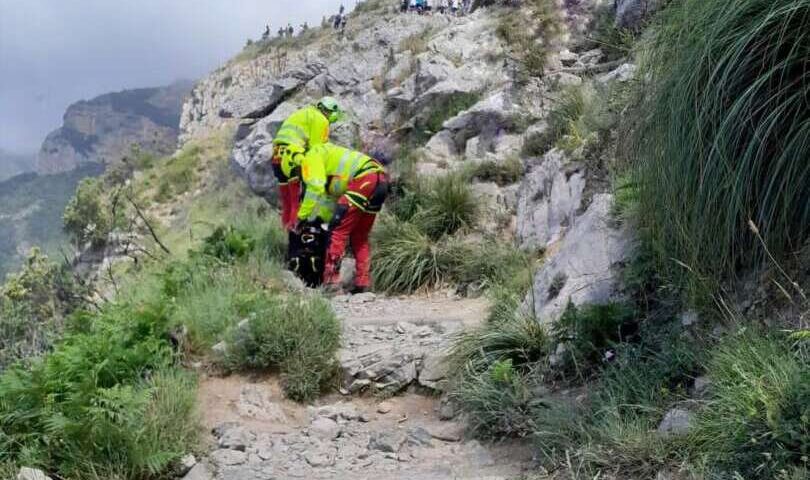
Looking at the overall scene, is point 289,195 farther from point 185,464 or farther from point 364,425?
point 185,464

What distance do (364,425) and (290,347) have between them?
80 centimetres

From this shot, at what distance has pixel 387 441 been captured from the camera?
4.04 meters

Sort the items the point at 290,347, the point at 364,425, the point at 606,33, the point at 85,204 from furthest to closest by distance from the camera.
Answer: the point at 85,204 → the point at 606,33 → the point at 290,347 → the point at 364,425

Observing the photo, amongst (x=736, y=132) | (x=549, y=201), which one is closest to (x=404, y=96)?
(x=549, y=201)

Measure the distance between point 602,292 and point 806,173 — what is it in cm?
151

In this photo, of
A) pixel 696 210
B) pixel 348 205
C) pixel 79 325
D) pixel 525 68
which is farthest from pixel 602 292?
pixel 525 68

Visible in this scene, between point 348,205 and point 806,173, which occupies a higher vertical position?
point 806,173

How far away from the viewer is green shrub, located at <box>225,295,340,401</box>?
15.6 ft

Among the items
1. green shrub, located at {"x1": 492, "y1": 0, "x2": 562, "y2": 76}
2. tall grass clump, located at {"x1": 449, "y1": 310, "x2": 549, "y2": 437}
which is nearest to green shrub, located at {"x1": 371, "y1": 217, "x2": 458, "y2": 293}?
tall grass clump, located at {"x1": 449, "y1": 310, "x2": 549, "y2": 437}

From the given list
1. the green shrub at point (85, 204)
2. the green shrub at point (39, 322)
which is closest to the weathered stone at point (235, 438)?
the green shrub at point (39, 322)

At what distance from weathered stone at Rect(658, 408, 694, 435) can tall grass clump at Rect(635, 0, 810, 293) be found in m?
0.65

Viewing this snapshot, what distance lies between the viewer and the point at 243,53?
5378 cm

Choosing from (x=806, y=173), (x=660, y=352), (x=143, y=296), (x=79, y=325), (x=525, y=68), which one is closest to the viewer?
(x=806, y=173)

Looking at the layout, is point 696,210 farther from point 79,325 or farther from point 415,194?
point 415,194
